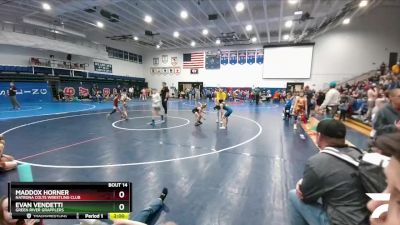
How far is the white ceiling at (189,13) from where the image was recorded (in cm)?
1667

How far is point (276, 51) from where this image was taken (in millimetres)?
29531

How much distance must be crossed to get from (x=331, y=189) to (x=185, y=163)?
13.1ft

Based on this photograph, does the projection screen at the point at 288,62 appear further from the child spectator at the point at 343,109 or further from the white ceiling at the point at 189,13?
the child spectator at the point at 343,109

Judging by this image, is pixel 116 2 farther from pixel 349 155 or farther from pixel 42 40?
pixel 349 155

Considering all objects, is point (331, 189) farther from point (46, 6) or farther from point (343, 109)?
point (46, 6)

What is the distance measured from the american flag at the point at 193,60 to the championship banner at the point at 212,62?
1029 millimetres

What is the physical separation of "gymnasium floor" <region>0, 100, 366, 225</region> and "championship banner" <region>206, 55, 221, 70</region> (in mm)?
24217

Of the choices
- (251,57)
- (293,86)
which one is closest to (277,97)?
(293,86)

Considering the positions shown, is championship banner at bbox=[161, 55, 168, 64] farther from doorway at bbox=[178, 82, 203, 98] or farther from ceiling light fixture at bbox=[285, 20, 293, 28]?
ceiling light fixture at bbox=[285, 20, 293, 28]

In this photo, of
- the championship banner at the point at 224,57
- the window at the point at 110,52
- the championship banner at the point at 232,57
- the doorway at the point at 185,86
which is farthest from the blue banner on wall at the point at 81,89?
the championship banner at the point at 232,57

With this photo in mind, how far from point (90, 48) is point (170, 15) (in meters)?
12.5

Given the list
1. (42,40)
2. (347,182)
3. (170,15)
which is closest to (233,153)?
(347,182)

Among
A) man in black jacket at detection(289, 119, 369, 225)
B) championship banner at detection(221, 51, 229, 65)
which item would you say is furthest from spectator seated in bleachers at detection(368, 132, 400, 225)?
championship banner at detection(221, 51, 229, 65)
